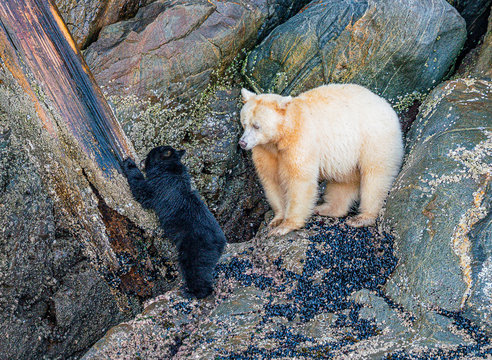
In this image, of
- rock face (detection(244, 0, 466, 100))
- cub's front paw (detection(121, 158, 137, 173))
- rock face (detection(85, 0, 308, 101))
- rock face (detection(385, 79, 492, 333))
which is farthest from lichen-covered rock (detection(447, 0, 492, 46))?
cub's front paw (detection(121, 158, 137, 173))

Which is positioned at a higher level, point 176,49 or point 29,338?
point 176,49

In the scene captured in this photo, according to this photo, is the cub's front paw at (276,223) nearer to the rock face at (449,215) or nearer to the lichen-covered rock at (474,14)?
the rock face at (449,215)

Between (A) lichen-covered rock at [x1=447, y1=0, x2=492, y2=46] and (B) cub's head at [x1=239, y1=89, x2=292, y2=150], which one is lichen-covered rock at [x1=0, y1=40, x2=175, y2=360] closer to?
(B) cub's head at [x1=239, y1=89, x2=292, y2=150]

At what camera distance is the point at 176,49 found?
585 centimetres

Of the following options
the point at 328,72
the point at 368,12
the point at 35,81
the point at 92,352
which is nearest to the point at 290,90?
the point at 328,72

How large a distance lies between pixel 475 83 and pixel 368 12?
1.52 metres

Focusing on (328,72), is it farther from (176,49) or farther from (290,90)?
(176,49)

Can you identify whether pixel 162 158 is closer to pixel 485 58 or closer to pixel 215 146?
pixel 215 146

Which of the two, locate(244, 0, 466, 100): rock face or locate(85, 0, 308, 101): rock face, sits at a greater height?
locate(85, 0, 308, 101): rock face

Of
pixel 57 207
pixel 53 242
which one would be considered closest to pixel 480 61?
Answer: pixel 57 207

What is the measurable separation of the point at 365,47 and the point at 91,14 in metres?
3.52

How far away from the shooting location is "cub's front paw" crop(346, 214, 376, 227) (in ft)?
16.0

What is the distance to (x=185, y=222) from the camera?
13.1ft

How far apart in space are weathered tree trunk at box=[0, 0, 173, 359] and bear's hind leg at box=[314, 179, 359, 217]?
2.36 metres
